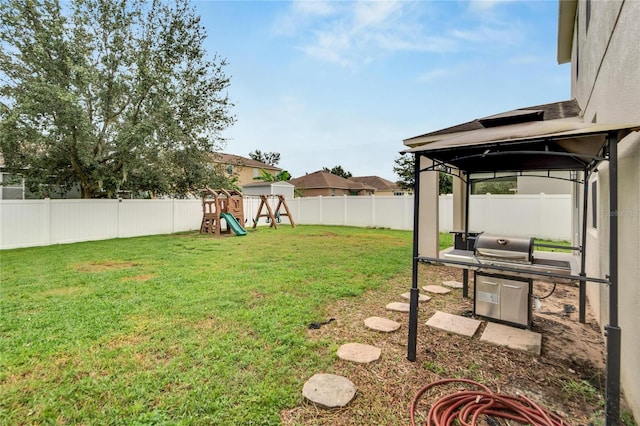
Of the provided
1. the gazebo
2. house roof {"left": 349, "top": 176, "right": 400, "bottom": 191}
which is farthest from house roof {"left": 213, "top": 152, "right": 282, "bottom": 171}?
house roof {"left": 349, "top": 176, "right": 400, "bottom": 191}

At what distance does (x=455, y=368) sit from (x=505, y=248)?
4.25 ft

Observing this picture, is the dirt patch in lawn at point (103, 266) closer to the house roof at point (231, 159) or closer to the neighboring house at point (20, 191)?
the neighboring house at point (20, 191)

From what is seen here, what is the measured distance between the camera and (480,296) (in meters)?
3.52

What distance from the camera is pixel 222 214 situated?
12305mm

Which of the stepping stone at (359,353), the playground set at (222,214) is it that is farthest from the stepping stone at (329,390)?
the playground set at (222,214)

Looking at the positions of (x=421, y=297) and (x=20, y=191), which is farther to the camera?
(x=20, y=191)

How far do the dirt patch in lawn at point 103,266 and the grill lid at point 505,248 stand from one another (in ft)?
21.7

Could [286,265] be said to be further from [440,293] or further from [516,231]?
[516,231]

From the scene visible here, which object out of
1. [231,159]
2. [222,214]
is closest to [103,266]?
[222,214]

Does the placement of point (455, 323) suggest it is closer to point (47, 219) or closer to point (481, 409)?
point (481, 409)

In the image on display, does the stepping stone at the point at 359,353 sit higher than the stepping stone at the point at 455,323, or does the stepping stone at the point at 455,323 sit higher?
the stepping stone at the point at 455,323

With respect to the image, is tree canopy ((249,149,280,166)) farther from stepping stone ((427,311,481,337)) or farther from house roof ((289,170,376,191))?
stepping stone ((427,311,481,337))

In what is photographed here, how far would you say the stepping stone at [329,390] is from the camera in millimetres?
2037

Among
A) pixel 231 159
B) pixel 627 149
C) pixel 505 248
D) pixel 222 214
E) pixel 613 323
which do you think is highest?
pixel 231 159
